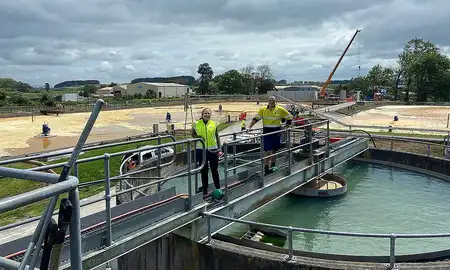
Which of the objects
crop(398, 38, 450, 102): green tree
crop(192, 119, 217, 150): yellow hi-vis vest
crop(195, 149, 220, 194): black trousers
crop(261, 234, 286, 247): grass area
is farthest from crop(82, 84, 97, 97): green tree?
crop(192, 119, 217, 150): yellow hi-vis vest

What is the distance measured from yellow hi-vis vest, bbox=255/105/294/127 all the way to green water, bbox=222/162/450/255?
3369 mm

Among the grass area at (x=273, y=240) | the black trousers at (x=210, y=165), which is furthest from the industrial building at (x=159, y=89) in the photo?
the black trousers at (x=210, y=165)

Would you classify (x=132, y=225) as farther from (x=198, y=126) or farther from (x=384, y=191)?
(x=384, y=191)

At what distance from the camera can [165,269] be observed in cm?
827

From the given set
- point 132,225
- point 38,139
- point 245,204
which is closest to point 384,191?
point 245,204

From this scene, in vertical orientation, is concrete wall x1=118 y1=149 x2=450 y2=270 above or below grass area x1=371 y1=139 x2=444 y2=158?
below

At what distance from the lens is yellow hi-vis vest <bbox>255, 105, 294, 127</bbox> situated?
32.0ft

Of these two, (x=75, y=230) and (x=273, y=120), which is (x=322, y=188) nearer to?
(x=273, y=120)

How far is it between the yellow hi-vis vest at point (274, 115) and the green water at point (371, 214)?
11.1 feet

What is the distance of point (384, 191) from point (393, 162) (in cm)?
425

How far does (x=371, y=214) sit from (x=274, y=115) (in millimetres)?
5962

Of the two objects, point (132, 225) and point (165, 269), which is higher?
point (132, 225)

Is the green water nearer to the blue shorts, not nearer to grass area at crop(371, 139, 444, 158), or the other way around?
the blue shorts

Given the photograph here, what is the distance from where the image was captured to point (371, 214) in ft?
44.1
